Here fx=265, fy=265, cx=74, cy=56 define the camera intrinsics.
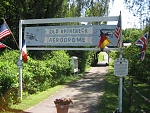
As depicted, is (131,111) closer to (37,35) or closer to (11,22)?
(37,35)

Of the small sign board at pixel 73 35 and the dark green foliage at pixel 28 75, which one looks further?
the small sign board at pixel 73 35

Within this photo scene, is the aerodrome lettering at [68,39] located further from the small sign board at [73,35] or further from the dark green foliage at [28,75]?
the dark green foliage at [28,75]

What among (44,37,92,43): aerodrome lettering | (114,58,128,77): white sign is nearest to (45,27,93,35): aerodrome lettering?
(44,37,92,43): aerodrome lettering

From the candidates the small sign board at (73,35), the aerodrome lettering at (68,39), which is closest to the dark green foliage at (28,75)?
the small sign board at (73,35)

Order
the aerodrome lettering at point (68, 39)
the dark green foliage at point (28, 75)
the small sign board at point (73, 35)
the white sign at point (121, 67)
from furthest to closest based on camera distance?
the aerodrome lettering at point (68, 39) < the small sign board at point (73, 35) < the dark green foliage at point (28, 75) < the white sign at point (121, 67)

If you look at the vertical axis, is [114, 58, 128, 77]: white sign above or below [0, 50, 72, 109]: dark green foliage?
above

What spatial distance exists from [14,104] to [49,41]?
3392 mm

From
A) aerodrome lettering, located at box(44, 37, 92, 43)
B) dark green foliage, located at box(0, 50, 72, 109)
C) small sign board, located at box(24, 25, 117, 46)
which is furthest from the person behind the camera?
aerodrome lettering, located at box(44, 37, 92, 43)

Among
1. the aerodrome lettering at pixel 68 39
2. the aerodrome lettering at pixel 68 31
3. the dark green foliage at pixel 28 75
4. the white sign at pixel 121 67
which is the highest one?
the aerodrome lettering at pixel 68 31

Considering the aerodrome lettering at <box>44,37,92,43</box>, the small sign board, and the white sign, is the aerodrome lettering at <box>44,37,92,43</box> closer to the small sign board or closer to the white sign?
the small sign board

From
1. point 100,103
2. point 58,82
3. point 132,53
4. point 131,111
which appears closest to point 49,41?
point 100,103

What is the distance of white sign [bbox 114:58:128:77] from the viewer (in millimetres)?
9695

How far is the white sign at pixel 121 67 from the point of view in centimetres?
970

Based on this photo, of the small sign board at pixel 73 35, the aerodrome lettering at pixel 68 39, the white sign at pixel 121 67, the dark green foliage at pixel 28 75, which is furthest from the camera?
the aerodrome lettering at pixel 68 39
